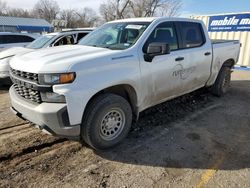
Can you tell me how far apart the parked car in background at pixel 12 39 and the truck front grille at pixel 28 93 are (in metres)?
7.53

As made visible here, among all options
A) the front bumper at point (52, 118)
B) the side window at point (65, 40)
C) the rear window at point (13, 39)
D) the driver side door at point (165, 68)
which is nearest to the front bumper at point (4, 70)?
the side window at point (65, 40)

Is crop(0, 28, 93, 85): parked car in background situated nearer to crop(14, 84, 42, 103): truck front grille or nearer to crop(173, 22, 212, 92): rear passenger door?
crop(14, 84, 42, 103): truck front grille

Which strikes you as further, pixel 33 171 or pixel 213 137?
pixel 213 137

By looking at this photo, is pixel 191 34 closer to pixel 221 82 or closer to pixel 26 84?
pixel 221 82

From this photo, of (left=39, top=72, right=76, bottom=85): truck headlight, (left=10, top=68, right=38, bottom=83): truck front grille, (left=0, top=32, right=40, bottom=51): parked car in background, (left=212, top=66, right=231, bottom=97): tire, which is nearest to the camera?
(left=39, top=72, right=76, bottom=85): truck headlight

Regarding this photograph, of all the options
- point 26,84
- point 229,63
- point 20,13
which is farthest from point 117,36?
point 20,13

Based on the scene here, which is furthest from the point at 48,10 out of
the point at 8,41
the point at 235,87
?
the point at 235,87

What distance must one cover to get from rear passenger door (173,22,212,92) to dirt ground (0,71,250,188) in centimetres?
82

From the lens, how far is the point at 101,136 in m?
3.53

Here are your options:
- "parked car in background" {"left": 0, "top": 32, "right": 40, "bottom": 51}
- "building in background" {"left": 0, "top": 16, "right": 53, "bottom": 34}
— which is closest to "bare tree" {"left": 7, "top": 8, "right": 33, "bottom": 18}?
"building in background" {"left": 0, "top": 16, "right": 53, "bottom": 34}

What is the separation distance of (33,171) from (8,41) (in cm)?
882

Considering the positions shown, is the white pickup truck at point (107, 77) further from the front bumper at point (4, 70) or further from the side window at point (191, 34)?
the front bumper at point (4, 70)

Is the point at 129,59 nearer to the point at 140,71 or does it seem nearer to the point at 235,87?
the point at 140,71

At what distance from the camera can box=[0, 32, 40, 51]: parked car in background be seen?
1021 cm
